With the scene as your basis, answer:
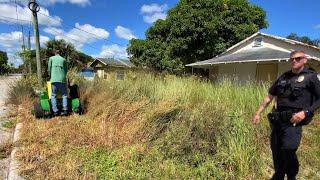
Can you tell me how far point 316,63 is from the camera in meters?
17.7

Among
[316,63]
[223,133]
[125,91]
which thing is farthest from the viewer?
[316,63]

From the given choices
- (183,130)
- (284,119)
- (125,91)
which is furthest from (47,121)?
(284,119)

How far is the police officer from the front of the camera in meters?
4.09

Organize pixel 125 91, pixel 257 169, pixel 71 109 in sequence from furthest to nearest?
pixel 125 91, pixel 71 109, pixel 257 169

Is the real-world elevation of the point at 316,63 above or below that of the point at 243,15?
below

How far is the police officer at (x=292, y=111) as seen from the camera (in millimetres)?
4094

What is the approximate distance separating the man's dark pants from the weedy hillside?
42 centimetres

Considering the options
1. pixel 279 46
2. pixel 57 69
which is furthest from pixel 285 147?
pixel 279 46

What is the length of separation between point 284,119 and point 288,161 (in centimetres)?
52

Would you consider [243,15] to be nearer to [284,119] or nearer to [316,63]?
[316,63]

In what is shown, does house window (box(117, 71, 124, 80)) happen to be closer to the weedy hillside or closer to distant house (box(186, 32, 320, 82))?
the weedy hillside

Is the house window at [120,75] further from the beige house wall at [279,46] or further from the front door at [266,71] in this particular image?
the beige house wall at [279,46]

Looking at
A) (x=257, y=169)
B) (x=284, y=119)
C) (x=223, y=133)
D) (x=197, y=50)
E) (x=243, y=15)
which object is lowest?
(x=257, y=169)

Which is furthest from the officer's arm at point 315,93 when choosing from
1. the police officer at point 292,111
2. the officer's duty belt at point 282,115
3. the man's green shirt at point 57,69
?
the man's green shirt at point 57,69
